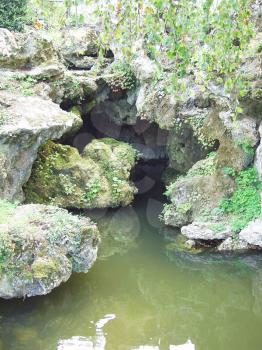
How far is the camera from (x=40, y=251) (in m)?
7.94

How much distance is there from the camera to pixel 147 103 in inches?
555

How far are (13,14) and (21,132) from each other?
25.8 ft

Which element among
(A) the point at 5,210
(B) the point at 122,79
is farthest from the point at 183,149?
(A) the point at 5,210

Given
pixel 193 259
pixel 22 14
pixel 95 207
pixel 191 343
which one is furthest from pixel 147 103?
pixel 191 343

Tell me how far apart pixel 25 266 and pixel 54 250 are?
0.59m

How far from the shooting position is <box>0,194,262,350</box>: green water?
7.63m

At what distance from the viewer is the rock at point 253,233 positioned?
1058cm

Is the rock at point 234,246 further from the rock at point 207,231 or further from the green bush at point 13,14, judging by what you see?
the green bush at point 13,14

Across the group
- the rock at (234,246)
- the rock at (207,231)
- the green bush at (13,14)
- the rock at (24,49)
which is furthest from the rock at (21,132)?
the green bush at (13,14)

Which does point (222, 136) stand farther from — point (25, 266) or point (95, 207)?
point (25, 266)

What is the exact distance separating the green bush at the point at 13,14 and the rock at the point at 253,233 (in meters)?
11.5

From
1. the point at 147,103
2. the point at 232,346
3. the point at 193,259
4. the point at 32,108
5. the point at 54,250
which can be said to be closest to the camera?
the point at 232,346

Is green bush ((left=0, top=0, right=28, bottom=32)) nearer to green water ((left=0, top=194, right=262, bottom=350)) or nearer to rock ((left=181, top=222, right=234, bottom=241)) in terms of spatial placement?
green water ((left=0, top=194, right=262, bottom=350))

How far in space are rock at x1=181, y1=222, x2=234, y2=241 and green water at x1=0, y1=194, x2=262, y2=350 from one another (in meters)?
0.54
